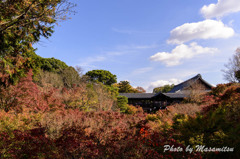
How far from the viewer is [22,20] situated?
6590 mm

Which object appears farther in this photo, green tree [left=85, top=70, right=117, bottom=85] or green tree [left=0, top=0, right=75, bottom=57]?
green tree [left=85, top=70, right=117, bottom=85]

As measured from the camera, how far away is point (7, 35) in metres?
7.59

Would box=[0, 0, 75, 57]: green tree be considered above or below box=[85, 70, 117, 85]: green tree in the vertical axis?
below

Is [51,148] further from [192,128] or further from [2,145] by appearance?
[192,128]

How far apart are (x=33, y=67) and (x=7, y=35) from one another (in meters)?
2.10

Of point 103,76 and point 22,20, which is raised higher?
point 103,76

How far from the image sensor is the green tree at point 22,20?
635 cm

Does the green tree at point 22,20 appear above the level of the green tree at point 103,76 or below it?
below

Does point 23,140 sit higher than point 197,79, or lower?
lower

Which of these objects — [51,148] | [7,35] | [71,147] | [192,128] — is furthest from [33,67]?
[192,128]

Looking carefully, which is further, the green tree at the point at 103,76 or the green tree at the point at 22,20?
the green tree at the point at 103,76

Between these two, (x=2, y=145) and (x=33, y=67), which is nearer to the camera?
(x=2, y=145)

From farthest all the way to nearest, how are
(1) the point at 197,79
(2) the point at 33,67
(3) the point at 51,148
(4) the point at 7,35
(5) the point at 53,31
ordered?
(1) the point at 197,79
(2) the point at 33,67
(5) the point at 53,31
(4) the point at 7,35
(3) the point at 51,148

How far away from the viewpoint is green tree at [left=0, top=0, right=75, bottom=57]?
635 centimetres
